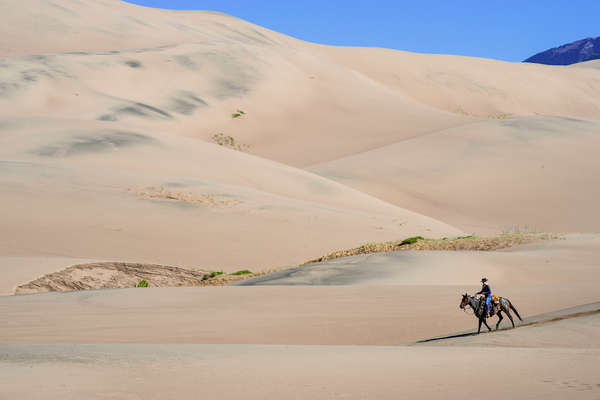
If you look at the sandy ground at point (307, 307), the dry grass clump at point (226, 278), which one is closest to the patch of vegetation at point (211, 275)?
the dry grass clump at point (226, 278)

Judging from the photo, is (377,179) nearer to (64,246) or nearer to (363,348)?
(64,246)

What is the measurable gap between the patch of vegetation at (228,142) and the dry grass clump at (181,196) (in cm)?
2314

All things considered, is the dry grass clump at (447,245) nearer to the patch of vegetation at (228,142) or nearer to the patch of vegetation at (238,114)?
the patch of vegetation at (228,142)


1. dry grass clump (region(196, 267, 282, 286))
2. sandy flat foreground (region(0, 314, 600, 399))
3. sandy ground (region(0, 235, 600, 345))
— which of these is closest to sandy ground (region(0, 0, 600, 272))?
dry grass clump (region(196, 267, 282, 286))

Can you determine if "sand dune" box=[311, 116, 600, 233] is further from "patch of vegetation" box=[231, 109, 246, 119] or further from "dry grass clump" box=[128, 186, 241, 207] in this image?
"dry grass clump" box=[128, 186, 241, 207]

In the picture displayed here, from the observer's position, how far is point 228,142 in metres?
46.6

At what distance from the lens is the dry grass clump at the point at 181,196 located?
73.5ft

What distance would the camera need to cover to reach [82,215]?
19953mm

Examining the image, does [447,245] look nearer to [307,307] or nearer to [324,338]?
[307,307]

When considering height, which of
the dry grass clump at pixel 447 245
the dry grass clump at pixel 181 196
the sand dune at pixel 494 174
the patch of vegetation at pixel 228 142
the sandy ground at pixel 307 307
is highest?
the patch of vegetation at pixel 228 142

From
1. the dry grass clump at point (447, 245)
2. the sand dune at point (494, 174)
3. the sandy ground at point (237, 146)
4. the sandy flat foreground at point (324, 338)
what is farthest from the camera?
the sand dune at point (494, 174)

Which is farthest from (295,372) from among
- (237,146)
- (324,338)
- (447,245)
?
(237,146)

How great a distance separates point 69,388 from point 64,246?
13.7 meters

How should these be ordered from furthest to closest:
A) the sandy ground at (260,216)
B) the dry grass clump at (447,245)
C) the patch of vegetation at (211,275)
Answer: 1. the dry grass clump at (447,245)
2. the patch of vegetation at (211,275)
3. the sandy ground at (260,216)
